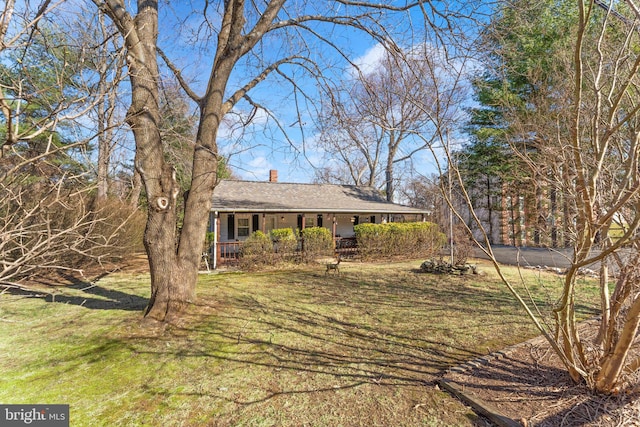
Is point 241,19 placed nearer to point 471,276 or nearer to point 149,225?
point 149,225

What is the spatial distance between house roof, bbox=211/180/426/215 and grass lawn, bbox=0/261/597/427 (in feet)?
23.3

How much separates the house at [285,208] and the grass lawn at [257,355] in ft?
23.1

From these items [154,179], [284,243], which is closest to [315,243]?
[284,243]

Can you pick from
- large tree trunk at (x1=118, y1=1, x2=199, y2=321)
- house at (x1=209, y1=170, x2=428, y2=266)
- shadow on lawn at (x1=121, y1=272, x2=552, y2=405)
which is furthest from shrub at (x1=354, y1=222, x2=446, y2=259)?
large tree trunk at (x1=118, y1=1, x2=199, y2=321)

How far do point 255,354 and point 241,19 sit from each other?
5924 millimetres

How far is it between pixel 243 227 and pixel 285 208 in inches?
135

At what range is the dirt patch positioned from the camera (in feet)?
8.20

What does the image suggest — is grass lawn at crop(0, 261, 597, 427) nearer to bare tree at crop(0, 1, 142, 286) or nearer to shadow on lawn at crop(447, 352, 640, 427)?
shadow on lawn at crop(447, 352, 640, 427)

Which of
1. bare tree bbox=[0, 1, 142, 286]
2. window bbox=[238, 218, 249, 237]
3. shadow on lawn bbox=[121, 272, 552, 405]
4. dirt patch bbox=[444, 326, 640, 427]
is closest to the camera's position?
bare tree bbox=[0, 1, 142, 286]

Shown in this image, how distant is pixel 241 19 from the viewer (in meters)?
5.73

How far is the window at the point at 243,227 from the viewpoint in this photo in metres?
16.4

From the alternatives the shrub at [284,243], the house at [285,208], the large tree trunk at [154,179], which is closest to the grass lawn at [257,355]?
the large tree trunk at [154,179]

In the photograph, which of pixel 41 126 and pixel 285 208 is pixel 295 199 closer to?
pixel 285 208

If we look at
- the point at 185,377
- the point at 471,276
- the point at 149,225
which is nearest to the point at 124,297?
the point at 149,225
